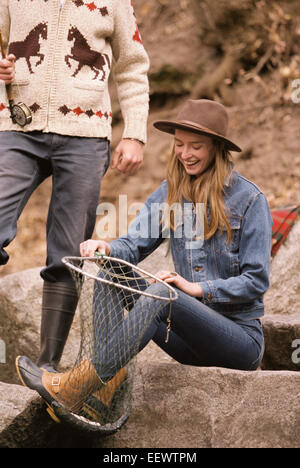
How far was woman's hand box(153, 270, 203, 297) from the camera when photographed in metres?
2.62

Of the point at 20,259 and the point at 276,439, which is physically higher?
the point at 276,439

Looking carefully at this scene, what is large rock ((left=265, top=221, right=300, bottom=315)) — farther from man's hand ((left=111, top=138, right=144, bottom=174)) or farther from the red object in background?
man's hand ((left=111, top=138, right=144, bottom=174))

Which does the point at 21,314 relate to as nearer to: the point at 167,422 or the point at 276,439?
the point at 167,422

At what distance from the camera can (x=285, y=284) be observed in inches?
165

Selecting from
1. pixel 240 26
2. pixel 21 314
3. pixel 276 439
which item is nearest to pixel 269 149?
pixel 240 26

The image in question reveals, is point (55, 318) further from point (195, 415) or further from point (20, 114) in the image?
point (20, 114)

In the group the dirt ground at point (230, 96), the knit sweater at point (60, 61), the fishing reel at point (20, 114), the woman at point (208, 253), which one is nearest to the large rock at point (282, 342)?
the woman at point (208, 253)

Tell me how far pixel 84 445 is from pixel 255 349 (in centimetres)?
78

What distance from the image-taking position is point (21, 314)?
4.06 m

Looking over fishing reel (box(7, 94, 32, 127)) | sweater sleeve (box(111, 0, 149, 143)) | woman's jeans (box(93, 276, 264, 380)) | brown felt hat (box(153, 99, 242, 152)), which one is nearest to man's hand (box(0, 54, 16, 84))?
fishing reel (box(7, 94, 32, 127))

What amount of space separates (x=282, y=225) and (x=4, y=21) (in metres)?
2.25

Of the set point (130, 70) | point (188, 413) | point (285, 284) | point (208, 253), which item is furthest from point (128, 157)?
point (285, 284)

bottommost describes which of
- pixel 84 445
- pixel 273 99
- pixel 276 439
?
pixel 84 445

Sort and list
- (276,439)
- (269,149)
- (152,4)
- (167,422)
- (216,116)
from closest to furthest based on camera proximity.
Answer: (276,439) < (167,422) < (216,116) < (269,149) < (152,4)
